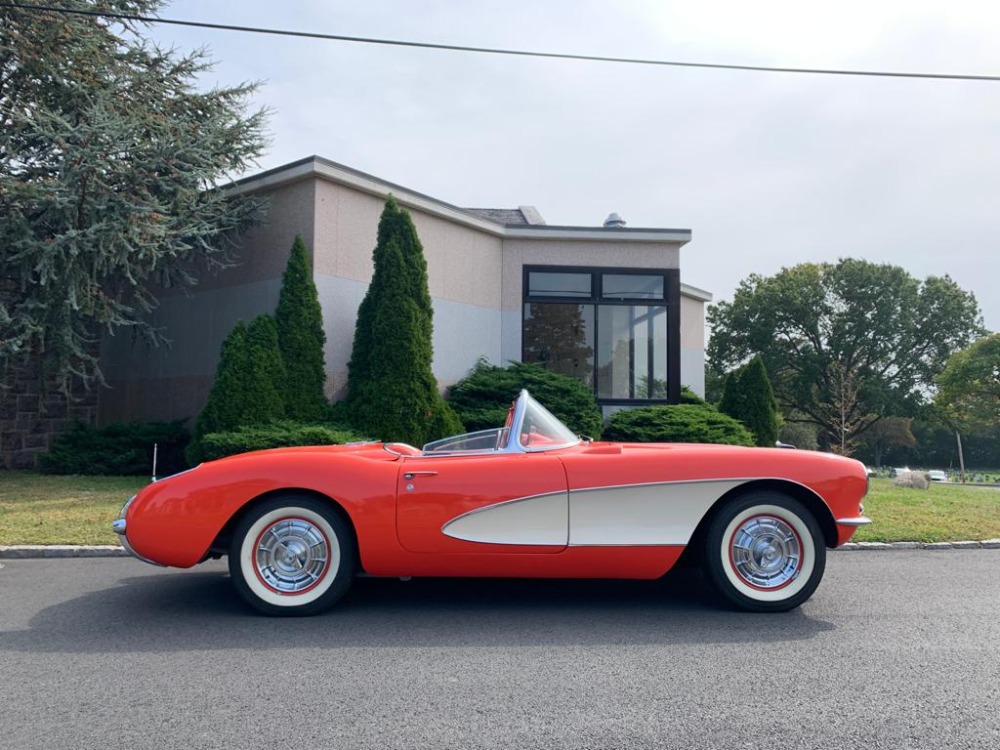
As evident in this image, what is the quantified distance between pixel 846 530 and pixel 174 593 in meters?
4.28

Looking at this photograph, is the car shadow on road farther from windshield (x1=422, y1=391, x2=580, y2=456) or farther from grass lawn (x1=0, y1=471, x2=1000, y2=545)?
grass lawn (x1=0, y1=471, x2=1000, y2=545)

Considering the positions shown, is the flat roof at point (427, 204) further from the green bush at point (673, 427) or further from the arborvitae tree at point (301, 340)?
the green bush at point (673, 427)

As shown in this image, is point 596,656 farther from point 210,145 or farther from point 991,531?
point 210,145

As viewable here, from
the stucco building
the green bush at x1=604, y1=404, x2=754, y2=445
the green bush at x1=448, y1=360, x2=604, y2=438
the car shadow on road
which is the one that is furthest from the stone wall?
the car shadow on road

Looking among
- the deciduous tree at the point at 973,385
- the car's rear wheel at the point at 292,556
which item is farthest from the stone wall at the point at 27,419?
the deciduous tree at the point at 973,385

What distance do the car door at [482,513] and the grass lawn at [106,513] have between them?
3666 mm

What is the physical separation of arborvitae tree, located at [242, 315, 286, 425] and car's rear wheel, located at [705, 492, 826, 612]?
739cm

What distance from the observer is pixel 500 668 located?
369 centimetres

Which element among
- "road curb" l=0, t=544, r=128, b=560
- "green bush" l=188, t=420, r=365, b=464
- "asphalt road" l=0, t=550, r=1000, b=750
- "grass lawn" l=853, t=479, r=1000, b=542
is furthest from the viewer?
"green bush" l=188, t=420, r=365, b=464

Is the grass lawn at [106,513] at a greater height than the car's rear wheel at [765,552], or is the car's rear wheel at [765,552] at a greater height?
the car's rear wheel at [765,552]

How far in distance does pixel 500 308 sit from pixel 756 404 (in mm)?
5417

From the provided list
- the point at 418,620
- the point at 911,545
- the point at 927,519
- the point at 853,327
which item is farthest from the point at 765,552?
the point at 853,327

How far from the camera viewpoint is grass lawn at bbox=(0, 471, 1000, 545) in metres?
7.26

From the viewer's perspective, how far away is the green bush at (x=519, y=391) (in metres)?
12.6
